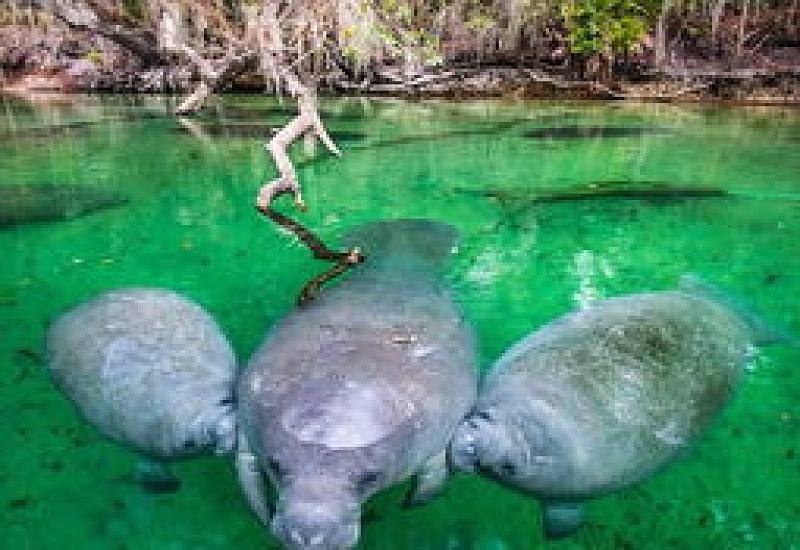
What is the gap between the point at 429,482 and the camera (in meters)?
2.57

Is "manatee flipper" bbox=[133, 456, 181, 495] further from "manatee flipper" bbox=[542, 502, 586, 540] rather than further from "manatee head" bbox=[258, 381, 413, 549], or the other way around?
"manatee flipper" bbox=[542, 502, 586, 540]

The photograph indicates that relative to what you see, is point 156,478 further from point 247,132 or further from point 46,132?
point 46,132

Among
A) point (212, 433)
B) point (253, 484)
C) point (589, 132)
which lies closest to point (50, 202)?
point (212, 433)

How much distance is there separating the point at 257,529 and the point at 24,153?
8.27 meters

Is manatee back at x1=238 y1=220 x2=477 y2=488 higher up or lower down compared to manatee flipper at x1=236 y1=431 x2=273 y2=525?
higher up

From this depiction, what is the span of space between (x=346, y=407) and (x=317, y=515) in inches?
16.6

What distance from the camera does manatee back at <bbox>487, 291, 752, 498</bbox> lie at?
269 centimetres

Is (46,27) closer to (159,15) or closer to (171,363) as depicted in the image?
(159,15)

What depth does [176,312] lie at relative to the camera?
3639 mm

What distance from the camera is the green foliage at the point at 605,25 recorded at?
1399 centimetres

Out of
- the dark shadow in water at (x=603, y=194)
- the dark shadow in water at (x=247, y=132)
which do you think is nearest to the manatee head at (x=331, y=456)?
the dark shadow in water at (x=603, y=194)

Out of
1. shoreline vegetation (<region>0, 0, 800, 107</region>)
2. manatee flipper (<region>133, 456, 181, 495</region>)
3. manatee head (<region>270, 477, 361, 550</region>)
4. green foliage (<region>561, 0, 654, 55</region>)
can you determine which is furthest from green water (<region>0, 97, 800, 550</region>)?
green foliage (<region>561, 0, 654, 55</region>)

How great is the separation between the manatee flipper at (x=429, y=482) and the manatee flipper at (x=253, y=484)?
497 millimetres

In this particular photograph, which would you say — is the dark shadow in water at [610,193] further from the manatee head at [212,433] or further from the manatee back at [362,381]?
the manatee head at [212,433]
